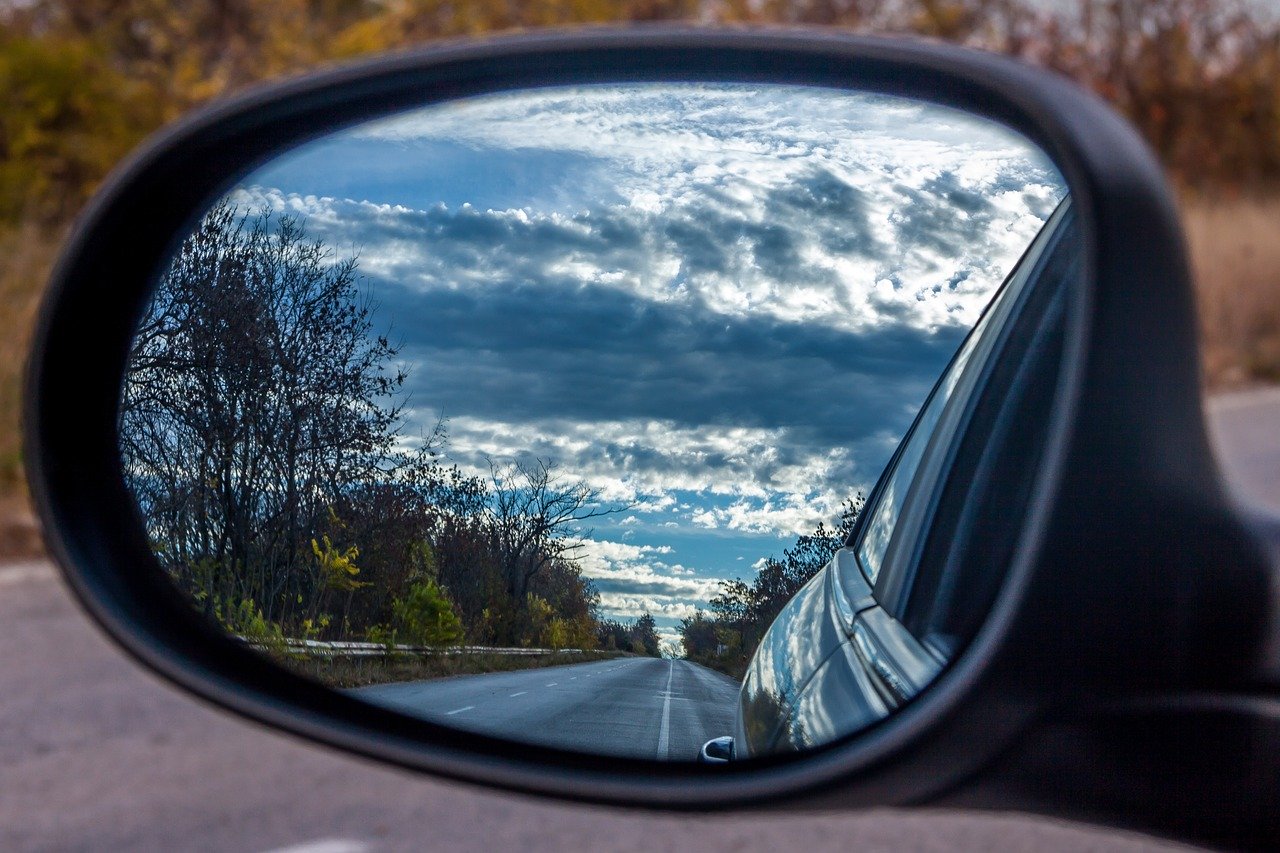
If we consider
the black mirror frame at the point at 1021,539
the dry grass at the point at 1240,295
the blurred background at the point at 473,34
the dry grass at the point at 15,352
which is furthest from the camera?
the dry grass at the point at 1240,295

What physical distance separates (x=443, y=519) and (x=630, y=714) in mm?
262

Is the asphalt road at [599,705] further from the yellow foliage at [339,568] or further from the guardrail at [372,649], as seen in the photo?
the yellow foliage at [339,568]

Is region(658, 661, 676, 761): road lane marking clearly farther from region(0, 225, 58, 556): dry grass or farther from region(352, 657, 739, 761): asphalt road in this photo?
region(0, 225, 58, 556): dry grass

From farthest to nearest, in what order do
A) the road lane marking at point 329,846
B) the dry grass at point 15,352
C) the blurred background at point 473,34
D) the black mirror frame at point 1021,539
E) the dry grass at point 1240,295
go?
the dry grass at point 1240,295
the blurred background at point 473,34
the dry grass at point 15,352
the road lane marking at point 329,846
the black mirror frame at point 1021,539

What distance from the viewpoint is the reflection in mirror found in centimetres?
111

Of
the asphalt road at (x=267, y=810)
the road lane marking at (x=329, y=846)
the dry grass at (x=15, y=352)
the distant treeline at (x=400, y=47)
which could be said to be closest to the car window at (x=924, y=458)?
the asphalt road at (x=267, y=810)

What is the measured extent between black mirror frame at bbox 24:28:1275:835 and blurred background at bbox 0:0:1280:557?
20.9 feet

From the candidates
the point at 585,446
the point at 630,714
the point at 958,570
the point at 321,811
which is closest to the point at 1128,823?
the point at 958,570

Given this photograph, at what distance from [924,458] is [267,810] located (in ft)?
10.1

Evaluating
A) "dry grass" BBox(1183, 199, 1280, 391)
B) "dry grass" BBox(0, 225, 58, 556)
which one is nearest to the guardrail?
"dry grass" BBox(0, 225, 58, 556)

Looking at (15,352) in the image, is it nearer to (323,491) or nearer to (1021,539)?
(323,491)

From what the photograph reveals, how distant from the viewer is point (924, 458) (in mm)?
1405

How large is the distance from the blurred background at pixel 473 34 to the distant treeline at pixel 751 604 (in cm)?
677

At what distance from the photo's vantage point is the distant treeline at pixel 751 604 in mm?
1080
